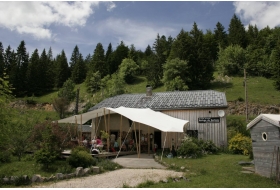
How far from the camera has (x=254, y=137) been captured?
947 centimetres

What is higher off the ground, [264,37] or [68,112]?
[264,37]

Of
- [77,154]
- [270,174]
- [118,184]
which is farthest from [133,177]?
[270,174]

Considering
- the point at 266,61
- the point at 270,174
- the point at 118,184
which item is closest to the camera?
the point at 118,184

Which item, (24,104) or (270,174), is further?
(24,104)

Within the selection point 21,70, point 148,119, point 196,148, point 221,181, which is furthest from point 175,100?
point 21,70

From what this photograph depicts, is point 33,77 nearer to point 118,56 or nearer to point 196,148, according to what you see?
point 118,56

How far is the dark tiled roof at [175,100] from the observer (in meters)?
19.0

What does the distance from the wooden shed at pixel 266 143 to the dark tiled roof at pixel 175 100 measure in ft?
29.7

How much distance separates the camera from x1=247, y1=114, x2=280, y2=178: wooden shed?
828 cm

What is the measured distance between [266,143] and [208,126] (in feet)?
32.5

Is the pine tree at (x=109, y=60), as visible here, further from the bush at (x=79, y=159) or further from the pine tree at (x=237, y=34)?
the bush at (x=79, y=159)

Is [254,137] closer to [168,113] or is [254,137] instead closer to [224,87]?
[168,113]

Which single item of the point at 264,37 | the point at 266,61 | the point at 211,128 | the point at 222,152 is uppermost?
the point at 264,37

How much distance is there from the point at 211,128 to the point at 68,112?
2813 centimetres
